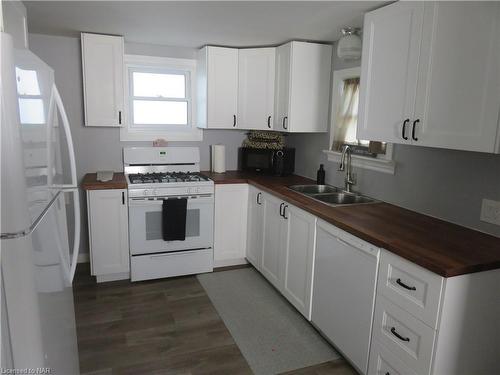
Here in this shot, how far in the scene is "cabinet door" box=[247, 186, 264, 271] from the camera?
11.2 feet

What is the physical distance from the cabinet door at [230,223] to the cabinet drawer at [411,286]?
1907 millimetres

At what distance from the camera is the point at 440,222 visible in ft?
7.41

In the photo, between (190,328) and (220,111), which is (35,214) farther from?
(220,111)

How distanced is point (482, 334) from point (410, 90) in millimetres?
1287

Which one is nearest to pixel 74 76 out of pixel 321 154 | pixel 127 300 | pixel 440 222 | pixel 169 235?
pixel 169 235

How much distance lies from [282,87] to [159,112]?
1.34 m

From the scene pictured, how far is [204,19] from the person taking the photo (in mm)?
2697

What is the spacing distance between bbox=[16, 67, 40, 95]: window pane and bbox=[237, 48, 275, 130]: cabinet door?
8.24 feet

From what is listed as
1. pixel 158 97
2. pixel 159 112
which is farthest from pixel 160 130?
pixel 158 97

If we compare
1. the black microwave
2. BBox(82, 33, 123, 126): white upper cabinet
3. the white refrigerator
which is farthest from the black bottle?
the white refrigerator

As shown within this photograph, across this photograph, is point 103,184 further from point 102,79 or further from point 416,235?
point 416,235

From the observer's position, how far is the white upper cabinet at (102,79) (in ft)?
10.7

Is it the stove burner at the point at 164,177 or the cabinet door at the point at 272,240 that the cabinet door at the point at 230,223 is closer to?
the stove burner at the point at 164,177

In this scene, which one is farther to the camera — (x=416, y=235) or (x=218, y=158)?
(x=218, y=158)
